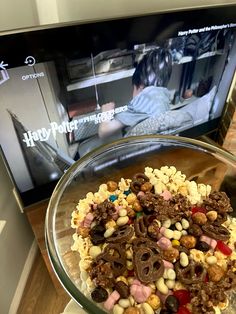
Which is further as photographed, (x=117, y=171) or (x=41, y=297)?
(x=41, y=297)

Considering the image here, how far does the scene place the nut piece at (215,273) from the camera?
0.56 metres

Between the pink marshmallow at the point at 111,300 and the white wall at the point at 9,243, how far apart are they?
51 centimetres

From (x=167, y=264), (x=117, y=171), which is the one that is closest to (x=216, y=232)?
(x=167, y=264)

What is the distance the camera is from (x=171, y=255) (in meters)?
0.59

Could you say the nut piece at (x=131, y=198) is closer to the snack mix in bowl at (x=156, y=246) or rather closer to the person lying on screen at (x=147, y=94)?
the snack mix in bowl at (x=156, y=246)

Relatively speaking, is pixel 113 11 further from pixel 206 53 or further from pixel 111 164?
pixel 111 164

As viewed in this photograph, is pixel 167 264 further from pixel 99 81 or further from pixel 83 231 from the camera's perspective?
pixel 99 81

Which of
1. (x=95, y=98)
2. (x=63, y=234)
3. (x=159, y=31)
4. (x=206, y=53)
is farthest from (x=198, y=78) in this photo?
(x=63, y=234)

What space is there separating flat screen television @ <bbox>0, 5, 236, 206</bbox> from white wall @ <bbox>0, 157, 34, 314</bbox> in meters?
0.10

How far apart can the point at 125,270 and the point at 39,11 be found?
0.74 m

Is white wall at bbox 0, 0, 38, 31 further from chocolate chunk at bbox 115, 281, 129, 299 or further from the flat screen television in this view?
chocolate chunk at bbox 115, 281, 129, 299

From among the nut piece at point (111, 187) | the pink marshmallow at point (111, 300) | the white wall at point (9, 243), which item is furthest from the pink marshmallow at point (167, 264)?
the white wall at point (9, 243)

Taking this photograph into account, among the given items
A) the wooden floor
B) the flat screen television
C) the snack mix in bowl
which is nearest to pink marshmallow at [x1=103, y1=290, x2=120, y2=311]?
the snack mix in bowl

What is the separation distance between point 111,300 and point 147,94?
22.4 inches
